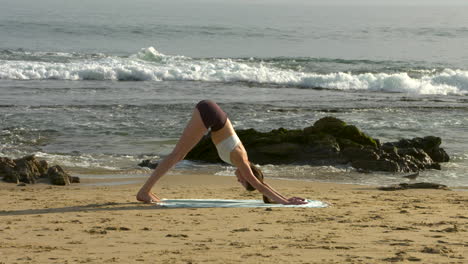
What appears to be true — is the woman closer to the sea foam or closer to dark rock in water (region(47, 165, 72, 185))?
dark rock in water (region(47, 165, 72, 185))

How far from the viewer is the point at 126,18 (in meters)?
62.7

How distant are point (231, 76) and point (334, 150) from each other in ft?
54.7

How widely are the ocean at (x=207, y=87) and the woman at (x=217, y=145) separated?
369 cm

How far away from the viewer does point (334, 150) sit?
14.0 metres

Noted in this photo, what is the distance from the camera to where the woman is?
8508mm

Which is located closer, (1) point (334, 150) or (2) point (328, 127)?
(1) point (334, 150)

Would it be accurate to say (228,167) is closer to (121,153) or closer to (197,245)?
(121,153)

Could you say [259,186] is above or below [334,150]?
above

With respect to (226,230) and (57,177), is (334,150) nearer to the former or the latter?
(57,177)

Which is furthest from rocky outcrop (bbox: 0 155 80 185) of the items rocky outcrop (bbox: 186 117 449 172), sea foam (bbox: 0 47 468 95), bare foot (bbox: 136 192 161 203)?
sea foam (bbox: 0 47 468 95)

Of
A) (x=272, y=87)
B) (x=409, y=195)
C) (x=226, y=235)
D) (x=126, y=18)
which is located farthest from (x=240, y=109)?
(x=126, y=18)

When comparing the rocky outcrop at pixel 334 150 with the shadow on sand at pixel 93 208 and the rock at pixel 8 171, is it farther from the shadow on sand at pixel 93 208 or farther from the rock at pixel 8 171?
the shadow on sand at pixel 93 208

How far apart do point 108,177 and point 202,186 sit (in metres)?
1.68

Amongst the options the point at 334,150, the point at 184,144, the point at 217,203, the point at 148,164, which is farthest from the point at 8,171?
the point at 334,150
